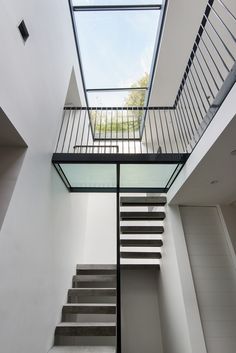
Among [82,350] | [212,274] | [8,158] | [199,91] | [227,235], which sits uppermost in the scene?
[199,91]

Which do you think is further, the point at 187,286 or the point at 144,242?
the point at 144,242

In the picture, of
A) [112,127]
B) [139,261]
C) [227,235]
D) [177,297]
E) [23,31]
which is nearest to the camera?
[23,31]

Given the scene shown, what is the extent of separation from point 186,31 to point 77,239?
447 centimetres

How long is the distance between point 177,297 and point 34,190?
8.21 ft

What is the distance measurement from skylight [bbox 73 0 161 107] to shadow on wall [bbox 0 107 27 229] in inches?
134

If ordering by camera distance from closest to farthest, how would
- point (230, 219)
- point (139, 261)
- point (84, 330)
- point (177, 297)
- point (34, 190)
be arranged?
point (34, 190), point (84, 330), point (177, 297), point (230, 219), point (139, 261)

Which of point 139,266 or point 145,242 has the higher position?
point 145,242

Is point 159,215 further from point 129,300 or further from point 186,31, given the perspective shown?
point 186,31

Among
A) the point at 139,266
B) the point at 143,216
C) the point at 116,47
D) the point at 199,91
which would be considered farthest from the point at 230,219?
the point at 116,47

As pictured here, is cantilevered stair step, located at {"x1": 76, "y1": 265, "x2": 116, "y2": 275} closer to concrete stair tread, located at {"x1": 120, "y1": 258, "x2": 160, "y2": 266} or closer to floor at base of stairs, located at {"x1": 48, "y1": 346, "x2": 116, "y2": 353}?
concrete stair tread, located at {"x1": 120, "y1": 258, "x2": 160, "y2": 266}

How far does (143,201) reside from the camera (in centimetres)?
360

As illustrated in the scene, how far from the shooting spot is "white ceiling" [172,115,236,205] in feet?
6.06

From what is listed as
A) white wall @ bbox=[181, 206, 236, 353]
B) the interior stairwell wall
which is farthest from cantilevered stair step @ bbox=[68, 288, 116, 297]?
white wall @ bbox=[181, 206, 236, 353]

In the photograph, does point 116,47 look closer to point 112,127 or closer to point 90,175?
point 112,127
